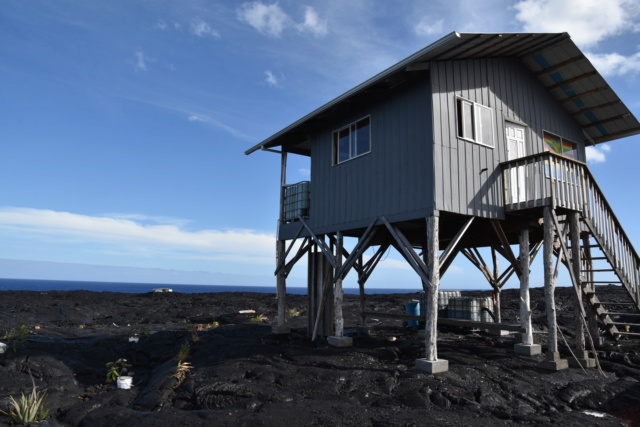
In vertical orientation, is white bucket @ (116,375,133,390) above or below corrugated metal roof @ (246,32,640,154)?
below

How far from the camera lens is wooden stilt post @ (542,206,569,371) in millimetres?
10570

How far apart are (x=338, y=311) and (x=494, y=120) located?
22.6ft

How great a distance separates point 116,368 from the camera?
1212 centimetres

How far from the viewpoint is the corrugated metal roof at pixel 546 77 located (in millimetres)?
10891

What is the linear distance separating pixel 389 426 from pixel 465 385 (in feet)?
9.43

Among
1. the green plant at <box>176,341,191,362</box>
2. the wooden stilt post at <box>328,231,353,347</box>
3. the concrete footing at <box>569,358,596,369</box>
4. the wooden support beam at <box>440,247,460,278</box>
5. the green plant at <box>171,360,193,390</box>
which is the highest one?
the wooden support beam at <box>440,247,460,278</box>

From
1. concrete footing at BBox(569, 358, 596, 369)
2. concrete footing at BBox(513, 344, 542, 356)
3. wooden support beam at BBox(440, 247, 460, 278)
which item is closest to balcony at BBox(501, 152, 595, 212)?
concrete footing at BBox(513, 344, 542, 356)

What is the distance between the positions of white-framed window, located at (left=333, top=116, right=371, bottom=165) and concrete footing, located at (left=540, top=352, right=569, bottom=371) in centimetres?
689

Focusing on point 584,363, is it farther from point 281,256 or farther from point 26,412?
Result: point 26,412

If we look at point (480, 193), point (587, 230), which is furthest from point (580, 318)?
point (480, 193)

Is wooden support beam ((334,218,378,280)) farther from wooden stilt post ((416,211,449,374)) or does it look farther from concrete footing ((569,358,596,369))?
concrete footing ((569,358,596,369))

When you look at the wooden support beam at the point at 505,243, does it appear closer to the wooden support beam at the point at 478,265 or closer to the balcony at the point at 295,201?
the wooden support beam at the point at 478,265

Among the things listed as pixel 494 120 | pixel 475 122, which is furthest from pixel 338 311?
pixel 494 120

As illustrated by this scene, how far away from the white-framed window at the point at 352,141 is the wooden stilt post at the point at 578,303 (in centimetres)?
569
